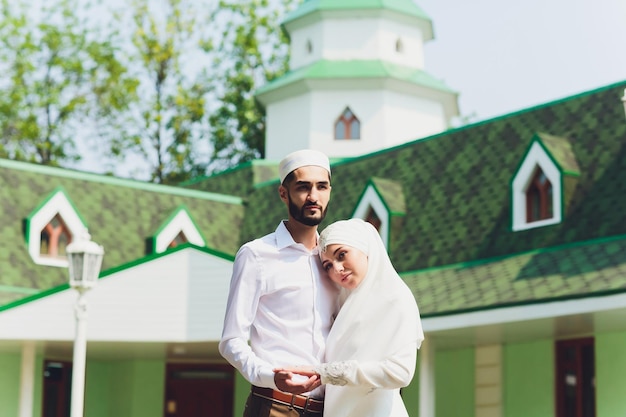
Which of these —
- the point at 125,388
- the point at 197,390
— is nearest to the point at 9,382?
the point at 125,388

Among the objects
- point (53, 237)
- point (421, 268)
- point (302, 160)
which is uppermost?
point (53, 237)

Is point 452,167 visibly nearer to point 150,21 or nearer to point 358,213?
point 358,213

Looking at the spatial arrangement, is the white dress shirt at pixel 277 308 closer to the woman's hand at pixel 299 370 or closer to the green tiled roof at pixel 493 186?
the woman's hand at pixel 299 370

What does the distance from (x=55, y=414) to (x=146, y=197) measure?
170 inches

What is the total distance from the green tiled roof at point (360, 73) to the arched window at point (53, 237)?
7.26 m

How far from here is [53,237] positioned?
20.2m

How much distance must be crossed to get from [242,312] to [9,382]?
1522 cm

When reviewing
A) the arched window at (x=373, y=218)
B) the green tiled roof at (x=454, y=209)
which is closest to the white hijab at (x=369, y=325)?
the green tiled roof at (x=454, y=209)

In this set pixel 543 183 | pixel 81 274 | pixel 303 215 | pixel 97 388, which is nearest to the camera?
pixel 303 215

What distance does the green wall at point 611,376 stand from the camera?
15.2m

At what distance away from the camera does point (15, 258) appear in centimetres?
1947

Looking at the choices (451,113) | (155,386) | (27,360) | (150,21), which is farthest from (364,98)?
(150,21)

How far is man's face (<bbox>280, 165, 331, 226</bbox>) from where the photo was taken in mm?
5043

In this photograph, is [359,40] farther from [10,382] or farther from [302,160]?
[302,160]
